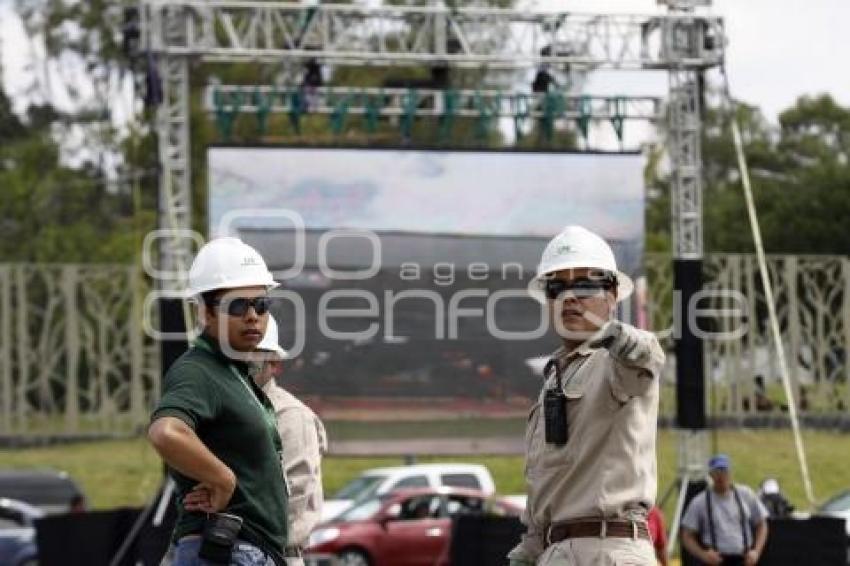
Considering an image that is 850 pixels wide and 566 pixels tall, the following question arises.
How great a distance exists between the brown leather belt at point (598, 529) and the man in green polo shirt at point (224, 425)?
1397 millimetres

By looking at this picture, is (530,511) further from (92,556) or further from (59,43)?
(59,43)

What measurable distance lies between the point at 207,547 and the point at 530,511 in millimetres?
1873

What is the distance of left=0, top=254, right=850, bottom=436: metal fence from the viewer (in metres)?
40.4

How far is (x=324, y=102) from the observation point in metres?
24.9

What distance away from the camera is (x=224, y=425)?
24.0 feet

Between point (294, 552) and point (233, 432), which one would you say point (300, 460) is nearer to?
point (294, 552)

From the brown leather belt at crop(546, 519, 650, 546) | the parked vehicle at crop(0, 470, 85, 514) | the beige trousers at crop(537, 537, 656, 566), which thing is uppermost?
the brown leather belt at crop(546, 519, 650, 546)

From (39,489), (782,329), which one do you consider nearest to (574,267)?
(39,489)

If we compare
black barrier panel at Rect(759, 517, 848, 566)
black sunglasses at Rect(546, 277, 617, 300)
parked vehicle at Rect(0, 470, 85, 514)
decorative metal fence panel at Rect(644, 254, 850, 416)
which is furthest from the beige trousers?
decorative metal fence panel at Rect(644, 254, 850, 416)

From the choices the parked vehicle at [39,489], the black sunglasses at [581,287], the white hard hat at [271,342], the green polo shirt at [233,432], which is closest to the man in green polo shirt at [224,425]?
the green polo shirt at [233,432]

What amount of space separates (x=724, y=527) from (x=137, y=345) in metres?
25.3

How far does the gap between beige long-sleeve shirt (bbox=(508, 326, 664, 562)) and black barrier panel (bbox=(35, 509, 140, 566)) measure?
1238 centimetres

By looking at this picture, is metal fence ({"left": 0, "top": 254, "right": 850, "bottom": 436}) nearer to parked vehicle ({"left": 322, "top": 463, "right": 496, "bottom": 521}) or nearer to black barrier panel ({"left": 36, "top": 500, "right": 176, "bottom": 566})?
parked vehicle ({"left": 322, "top": 463, "right": 496, "bottom": 521})

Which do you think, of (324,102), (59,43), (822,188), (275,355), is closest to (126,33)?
(324,102)
